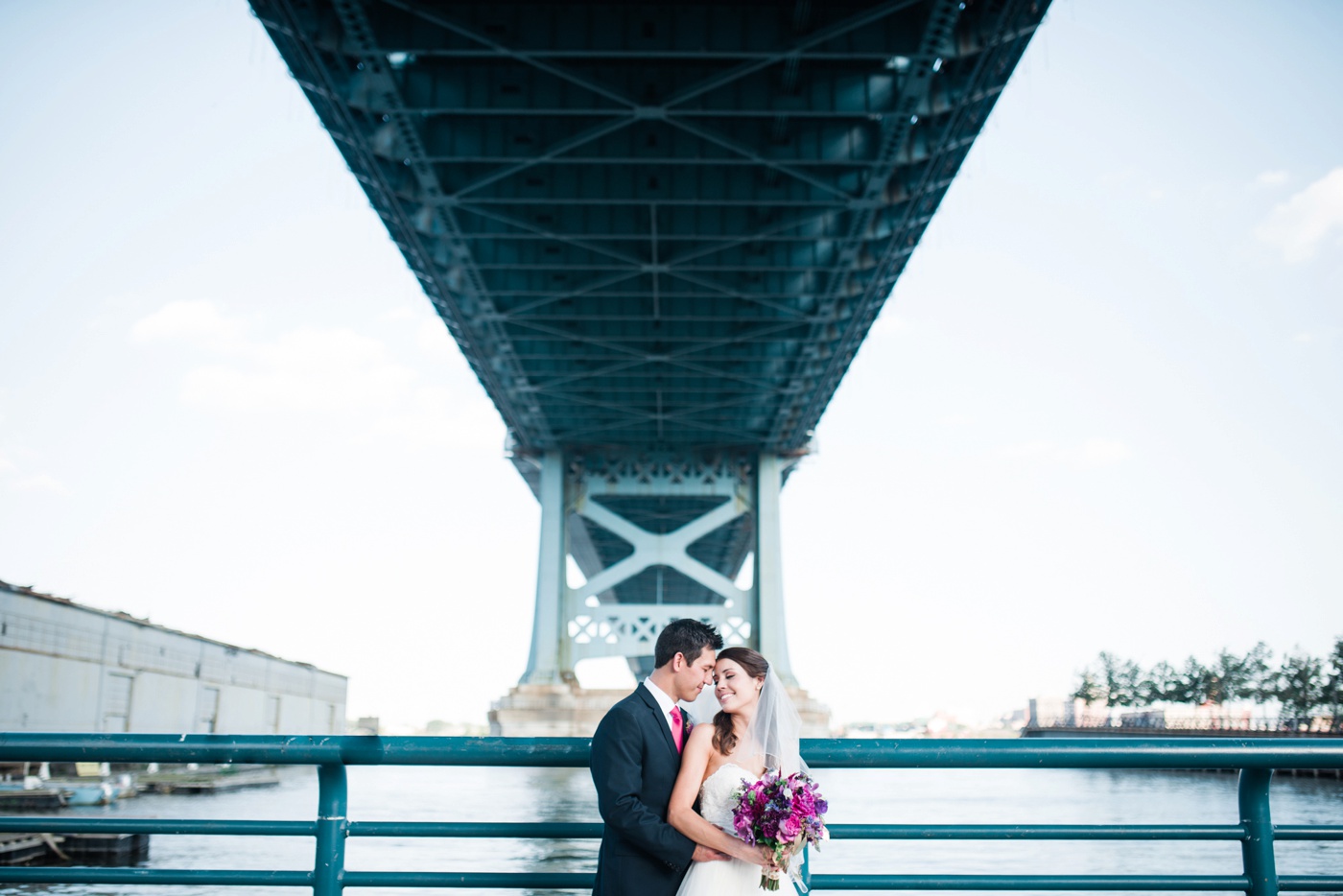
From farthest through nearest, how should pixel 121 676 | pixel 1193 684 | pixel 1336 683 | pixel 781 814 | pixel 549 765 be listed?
pixel 1193 684 → pixel 1336 683 → pixel 121 676 → pixel 549 765 → pixel 781 814

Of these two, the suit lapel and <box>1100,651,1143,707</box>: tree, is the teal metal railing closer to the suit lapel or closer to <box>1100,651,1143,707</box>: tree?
the suit lapel

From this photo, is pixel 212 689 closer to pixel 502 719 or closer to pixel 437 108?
pixel 502 719

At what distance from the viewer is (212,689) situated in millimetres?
53031

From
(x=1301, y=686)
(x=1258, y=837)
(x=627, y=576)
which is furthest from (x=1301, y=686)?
(x=1258, y=837)

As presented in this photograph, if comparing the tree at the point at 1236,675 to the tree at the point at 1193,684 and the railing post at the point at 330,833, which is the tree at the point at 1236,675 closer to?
the tree at the point at 1193,684

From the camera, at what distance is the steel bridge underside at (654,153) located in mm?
19453

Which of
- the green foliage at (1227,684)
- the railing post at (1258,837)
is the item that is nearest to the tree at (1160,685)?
the green foliage at (1227,684)

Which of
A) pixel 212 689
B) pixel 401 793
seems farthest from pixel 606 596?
pixel 401 793

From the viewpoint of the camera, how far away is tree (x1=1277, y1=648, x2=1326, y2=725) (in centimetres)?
8462

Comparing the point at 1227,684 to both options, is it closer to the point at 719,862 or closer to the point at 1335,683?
the point at 1335,683

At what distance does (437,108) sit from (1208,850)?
17.3 m

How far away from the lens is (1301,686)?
86.1 m

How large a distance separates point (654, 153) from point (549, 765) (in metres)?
20.6

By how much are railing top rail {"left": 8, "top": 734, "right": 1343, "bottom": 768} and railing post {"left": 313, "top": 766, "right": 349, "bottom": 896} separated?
0.27ft
